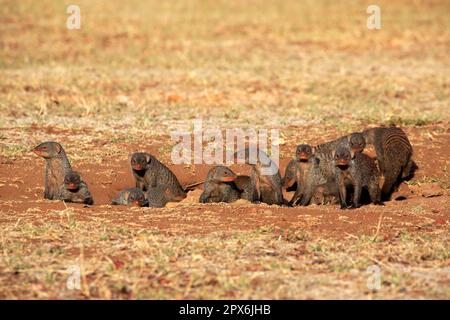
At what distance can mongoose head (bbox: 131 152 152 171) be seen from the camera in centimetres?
696

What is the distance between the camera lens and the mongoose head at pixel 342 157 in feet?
21.9

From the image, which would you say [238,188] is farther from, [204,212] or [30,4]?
[30,4]

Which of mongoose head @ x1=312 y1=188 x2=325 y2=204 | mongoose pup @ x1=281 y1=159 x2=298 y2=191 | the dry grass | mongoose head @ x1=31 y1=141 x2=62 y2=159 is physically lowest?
the dry grass

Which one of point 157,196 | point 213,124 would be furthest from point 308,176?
point 213,124

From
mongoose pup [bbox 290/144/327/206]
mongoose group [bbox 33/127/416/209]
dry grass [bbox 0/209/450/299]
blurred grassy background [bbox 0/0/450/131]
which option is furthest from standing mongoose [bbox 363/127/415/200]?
dry grass [bbox 0/209/450/299]

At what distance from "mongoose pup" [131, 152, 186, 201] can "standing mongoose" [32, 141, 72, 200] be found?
580 millimetres

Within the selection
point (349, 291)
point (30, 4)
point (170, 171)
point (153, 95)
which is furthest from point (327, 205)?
point (30, 4)

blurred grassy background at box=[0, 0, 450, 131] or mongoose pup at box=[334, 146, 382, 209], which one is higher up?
blurred grassy background at box=[0, 0, 450, 131]

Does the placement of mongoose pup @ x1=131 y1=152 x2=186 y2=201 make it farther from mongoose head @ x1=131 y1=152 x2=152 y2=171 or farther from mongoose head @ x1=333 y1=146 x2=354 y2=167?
mongoose head @ x1=333 y1=146 x2=354 y2=167

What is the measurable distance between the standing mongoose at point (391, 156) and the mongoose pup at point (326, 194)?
1.71 ft

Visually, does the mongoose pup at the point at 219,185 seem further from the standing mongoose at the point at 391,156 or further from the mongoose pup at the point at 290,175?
the standing mongoose at the point at 391,156

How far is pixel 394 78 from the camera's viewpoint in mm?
11836
